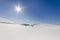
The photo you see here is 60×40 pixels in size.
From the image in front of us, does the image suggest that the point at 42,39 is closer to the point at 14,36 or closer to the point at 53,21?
the point at 14,36

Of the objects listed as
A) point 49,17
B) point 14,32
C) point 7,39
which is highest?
point 49,17

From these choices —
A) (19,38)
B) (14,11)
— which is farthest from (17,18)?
(19,38)

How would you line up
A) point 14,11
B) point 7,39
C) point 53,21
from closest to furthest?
point 7,39, point 14,11, point 53,21

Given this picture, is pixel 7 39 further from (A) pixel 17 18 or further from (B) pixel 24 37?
(A) pixel 17 18

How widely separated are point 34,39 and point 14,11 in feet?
2.31

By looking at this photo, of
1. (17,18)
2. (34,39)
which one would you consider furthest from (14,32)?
(17,18)

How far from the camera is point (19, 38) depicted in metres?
0.71

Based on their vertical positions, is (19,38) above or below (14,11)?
below

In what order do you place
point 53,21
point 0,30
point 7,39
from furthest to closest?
point 53,21, point 0,30, point 7,39

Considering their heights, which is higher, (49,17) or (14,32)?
(49,17)

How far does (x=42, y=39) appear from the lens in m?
0.74

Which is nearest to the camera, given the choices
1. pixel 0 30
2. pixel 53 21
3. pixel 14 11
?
pixel 0 30

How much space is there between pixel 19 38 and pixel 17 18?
2.11 ft

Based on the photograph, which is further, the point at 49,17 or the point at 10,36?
the point at 49,17
